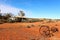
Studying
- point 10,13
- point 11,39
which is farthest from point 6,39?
point 10,13

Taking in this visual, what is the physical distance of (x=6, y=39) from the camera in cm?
1530

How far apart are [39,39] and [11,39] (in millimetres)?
2826

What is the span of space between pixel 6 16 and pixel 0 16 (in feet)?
12.5

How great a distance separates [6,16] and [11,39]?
41.9 metres

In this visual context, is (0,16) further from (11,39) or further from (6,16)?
(11,39)

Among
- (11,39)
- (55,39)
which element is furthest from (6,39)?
(55,39)

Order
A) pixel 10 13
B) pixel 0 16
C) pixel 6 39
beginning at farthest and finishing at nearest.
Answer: pixel 10 13, pixel 0 16, pixel 6 39

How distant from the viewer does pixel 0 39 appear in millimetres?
15328

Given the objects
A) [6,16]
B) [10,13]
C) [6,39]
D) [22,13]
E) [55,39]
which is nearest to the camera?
[6,39]

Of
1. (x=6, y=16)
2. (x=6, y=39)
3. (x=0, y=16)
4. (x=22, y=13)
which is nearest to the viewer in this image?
(x=6, y=39)

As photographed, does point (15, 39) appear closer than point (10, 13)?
Yes

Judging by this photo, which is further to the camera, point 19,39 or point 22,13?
point 22,13

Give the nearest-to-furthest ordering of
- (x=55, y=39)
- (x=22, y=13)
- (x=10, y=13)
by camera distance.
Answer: (x=55, y=39)
(x=10, y=13)
(x=22, y=13)

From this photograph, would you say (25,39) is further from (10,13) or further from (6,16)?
(10,13)
